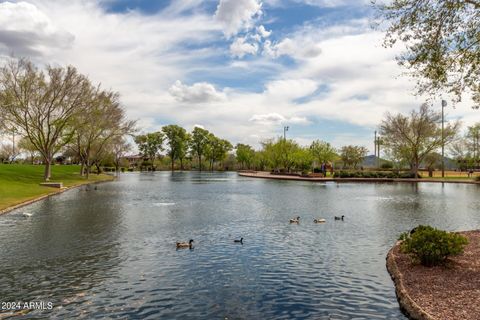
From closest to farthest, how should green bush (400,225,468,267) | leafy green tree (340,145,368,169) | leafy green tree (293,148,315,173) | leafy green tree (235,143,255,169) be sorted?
green bush (400,225,468,267), leafy green tree (293,148,315,173), leafy green tree (340,145,368,169), leafy green tree (235,143,255,169)

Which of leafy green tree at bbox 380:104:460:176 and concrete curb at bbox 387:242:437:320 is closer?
concrete curb at bbox 387:242:437:320

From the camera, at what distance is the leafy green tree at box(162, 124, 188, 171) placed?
503 ft

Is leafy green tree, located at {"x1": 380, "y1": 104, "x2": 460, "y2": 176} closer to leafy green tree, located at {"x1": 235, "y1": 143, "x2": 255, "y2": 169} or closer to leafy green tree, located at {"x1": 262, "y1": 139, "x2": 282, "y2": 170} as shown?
leafy green tree, located at {"x1": 262, "y1": 139, "x2": 282, "y2": 170}

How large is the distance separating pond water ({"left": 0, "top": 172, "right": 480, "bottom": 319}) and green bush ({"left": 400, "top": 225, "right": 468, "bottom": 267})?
4.26 feet

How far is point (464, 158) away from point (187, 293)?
369ft

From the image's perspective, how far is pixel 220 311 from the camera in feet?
32.2

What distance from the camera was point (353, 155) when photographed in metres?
134

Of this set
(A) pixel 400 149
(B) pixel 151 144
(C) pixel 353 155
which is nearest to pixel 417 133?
(A) pixel 400 149

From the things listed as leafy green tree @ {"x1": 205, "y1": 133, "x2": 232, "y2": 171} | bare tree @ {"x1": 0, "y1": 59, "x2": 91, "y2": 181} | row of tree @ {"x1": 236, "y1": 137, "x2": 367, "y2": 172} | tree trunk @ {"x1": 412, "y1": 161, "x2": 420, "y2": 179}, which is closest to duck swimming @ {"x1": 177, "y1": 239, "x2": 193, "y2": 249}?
bare tree @ {"x1": 0, "y1": 59, "x2": 91, "y2": 181}

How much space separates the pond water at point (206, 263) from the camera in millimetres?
10180

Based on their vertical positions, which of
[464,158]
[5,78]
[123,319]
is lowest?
[123,319]

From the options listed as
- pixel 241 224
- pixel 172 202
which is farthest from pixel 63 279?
pixel 172 202

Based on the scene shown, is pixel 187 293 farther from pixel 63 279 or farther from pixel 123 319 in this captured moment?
pixel 63 279

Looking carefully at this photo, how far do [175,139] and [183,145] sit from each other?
410cm
